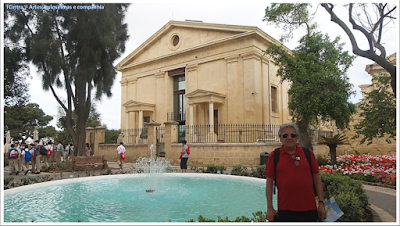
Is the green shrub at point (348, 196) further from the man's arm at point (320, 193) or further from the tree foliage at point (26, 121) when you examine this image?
the tree foliage at point (26, 121)

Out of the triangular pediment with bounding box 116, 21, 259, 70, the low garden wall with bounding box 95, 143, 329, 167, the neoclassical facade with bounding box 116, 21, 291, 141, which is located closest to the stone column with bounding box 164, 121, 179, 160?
the low garden wall with bounding box 95, 143, 329, 167

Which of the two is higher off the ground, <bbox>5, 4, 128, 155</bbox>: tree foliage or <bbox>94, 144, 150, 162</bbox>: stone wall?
<bbox>5, 4, 128, 155</bbox>: tree foliage

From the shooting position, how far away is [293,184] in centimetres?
266

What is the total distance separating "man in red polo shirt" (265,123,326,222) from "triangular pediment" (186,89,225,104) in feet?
57.5

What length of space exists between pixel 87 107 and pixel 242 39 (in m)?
12.2

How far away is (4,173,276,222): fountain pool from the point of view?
4887 millimetres

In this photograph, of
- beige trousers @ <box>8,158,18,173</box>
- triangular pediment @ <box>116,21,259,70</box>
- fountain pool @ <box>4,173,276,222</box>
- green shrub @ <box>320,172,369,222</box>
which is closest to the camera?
green shrub @ <box>320,172,369,222</box>

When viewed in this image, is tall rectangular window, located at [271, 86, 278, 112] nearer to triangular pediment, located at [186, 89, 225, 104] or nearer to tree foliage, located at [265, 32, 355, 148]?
triangular pediment, located at [186, 89, 225, 104]

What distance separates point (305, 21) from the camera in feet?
49.1

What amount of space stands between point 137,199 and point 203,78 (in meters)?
17.4

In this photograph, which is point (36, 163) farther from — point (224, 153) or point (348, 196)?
point (348, 196)

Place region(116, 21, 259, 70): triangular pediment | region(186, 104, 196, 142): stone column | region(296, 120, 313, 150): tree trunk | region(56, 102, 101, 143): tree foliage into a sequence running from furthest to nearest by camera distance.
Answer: region(56, 102, 101, 143): tree foliage → region(116, 21, 259, 70): triangular pediment → region(186, 104, 196, 142): stone column → region(296, 120, 313, 150): tree trunk

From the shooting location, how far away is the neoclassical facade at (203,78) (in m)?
20.3

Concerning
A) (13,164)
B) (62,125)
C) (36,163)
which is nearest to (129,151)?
(36,163)
